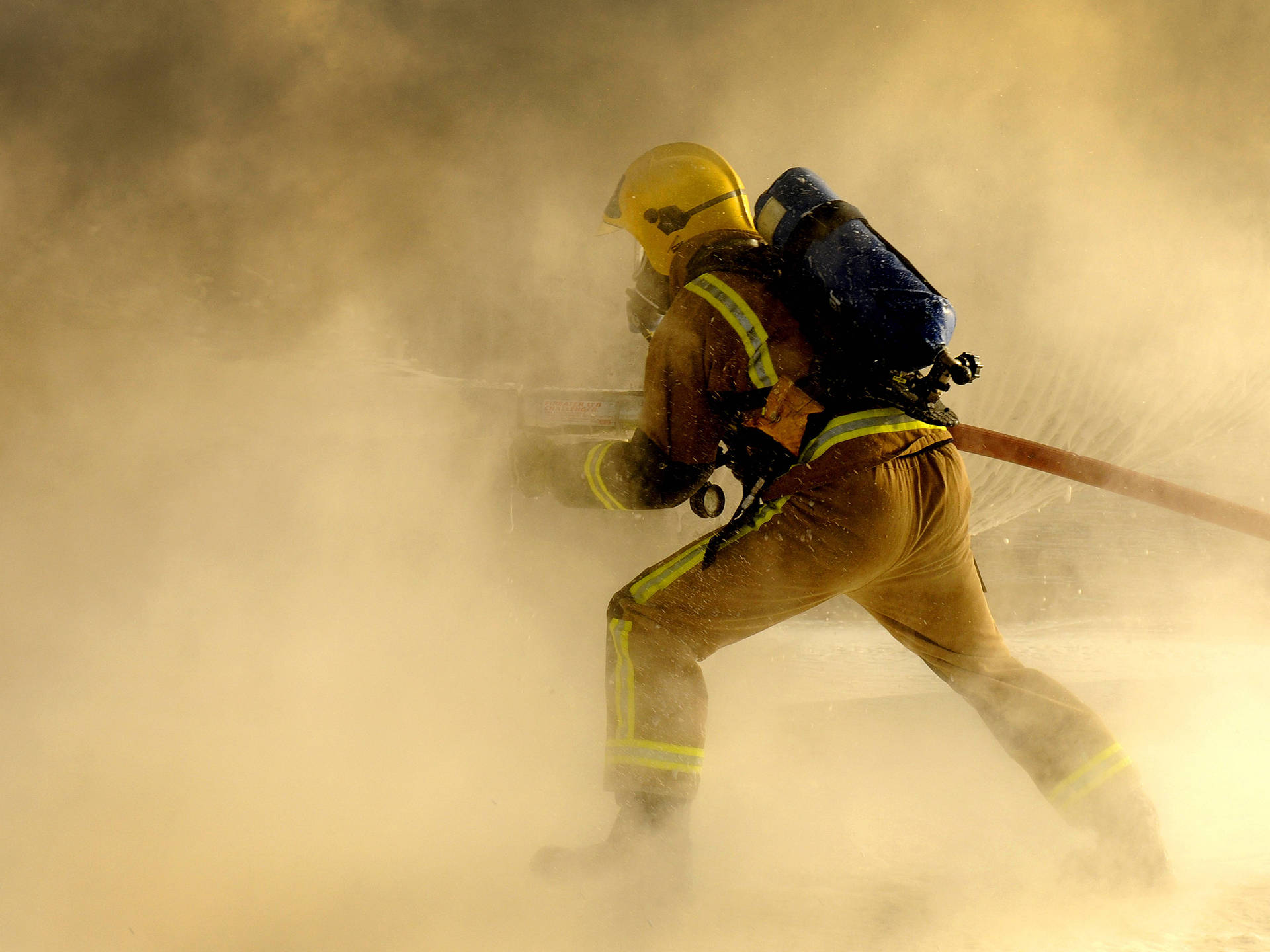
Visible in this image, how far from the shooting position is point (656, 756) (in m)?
1.56

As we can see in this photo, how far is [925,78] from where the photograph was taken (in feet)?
11.8

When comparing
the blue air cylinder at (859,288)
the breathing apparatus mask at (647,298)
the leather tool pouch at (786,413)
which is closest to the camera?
the blue air cylinder at (859,288)

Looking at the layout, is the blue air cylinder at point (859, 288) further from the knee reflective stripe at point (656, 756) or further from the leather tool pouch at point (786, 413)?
the knee reflective stripe at point (656, 756)

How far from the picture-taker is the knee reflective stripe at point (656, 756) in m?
1.56

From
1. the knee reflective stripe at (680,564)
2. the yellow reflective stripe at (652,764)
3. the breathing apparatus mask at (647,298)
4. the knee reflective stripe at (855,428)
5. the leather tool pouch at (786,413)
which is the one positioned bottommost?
the yellow reflective stripe at (652,764)

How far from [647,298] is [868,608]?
2.66 feet

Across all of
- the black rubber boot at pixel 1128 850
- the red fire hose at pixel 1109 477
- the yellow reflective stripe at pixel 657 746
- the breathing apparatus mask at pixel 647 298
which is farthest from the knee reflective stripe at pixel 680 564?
the black rubber boot at pixel 1128 850

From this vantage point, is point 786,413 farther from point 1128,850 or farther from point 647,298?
point 1128,850

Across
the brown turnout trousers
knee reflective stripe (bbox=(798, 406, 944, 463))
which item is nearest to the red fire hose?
the brown turnout trousers

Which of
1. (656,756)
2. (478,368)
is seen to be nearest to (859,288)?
(656,756)

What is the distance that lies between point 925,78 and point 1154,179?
99cm

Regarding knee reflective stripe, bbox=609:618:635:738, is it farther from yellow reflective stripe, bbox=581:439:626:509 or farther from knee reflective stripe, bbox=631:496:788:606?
yellow reflective stripe, bbox=581:439:626:509

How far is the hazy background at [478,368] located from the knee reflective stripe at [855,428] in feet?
3.15

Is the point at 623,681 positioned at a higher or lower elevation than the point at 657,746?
higher
